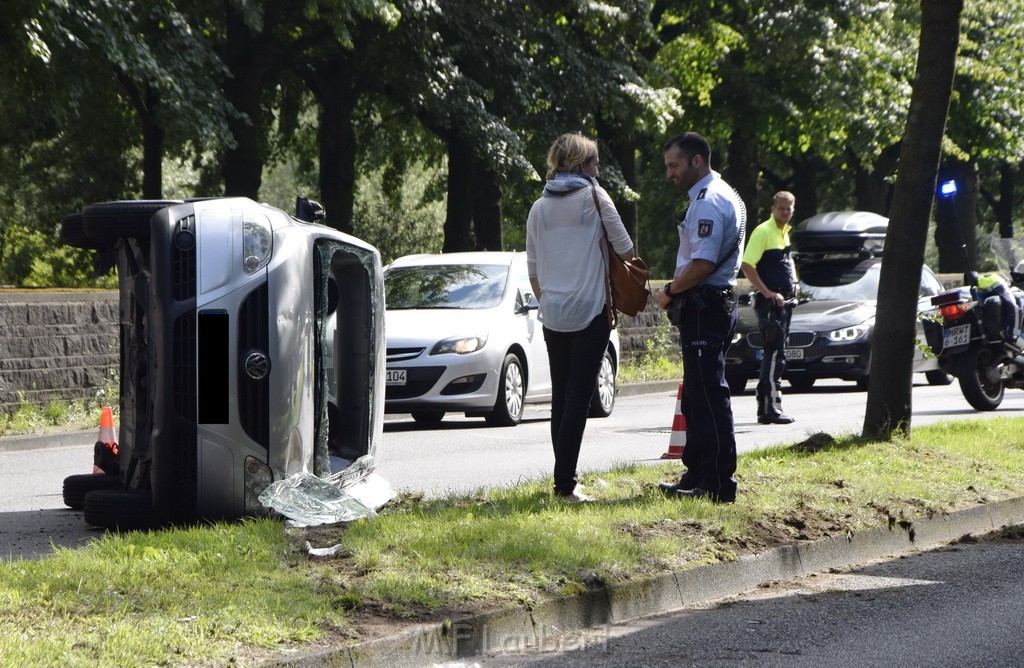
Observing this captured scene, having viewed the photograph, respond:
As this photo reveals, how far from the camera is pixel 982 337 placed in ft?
48.5

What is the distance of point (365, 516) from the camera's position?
22.1 ft

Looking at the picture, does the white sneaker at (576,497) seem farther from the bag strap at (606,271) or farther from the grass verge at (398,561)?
the bag strap at (606,271)

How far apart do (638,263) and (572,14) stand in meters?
17.3

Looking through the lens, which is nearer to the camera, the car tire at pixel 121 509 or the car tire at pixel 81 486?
the car tire at pixel 121 509

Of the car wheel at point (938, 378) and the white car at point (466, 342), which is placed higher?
the white car at point (466, 342)

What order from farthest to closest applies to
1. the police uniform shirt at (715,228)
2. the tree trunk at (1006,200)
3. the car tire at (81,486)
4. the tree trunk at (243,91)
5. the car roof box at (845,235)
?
the tree trunk at (1006,200)
the tree trunk at (243,91)
the car roof box at (845,235)
the car tire at (81,486)
the police uniform shirt at (715,228)

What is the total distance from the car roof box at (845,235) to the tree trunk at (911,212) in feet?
31.9

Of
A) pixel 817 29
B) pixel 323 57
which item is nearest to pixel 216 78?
pixel 323 57

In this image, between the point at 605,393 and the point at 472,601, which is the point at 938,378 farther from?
the point at 472,601

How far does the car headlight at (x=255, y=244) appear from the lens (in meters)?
6.87

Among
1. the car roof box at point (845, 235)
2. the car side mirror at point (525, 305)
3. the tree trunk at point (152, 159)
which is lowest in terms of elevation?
the car side mirror at point (525, 305)

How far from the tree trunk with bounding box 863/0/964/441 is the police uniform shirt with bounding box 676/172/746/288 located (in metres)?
2.66

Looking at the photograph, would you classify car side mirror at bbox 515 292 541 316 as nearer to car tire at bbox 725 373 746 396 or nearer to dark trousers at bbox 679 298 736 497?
car tire at bbox 725 373 746 396

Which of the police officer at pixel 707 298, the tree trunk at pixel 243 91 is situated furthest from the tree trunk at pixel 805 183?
the police officer at pixel 707 298
